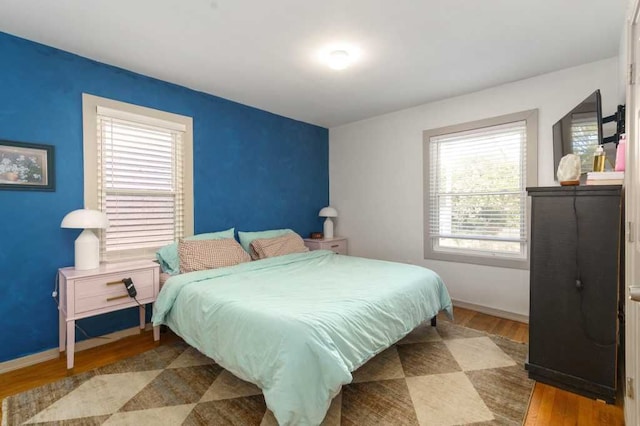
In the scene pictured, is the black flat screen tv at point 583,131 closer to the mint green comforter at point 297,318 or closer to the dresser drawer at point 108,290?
the mint green comforter at point 297,318

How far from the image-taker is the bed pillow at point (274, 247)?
11.9ft

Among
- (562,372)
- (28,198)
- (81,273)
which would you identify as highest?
(28,198)

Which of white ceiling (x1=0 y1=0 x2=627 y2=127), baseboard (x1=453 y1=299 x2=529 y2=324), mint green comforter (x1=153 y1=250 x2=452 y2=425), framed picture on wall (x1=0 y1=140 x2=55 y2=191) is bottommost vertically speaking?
baseboard (x1=453 y1=299 x2=529 y2=324)

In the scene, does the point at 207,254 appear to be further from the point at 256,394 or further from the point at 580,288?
the point at 580,288

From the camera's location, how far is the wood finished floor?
5.87 ft

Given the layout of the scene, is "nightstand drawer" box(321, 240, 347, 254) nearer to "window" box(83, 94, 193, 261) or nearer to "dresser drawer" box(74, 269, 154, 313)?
"window" box(83, 94, 193, 261)

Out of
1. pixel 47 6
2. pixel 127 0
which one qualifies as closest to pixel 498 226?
pixel 127 0

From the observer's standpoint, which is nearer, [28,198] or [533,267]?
[533,267]

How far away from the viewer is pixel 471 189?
3.63 m

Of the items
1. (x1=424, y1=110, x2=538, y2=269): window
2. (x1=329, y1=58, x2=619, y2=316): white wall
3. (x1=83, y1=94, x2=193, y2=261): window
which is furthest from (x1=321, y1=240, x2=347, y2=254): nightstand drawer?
(x1=83, y1=94, x2=193, y2=261): window

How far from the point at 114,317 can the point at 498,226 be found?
4.03m

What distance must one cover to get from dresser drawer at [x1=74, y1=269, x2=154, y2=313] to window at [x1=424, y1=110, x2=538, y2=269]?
315cm

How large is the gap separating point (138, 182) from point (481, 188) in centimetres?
368

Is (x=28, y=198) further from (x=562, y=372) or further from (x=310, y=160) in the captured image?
(x=562, y=372)
